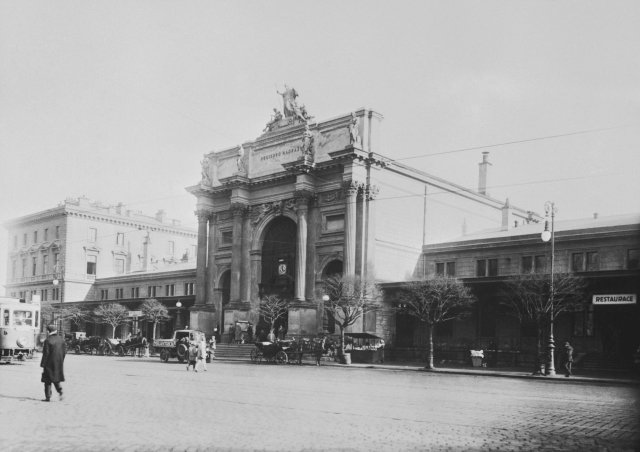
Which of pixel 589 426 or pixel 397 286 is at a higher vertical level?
pixel 397 286

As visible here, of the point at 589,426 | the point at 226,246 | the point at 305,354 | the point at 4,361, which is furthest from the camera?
the point at 226,246

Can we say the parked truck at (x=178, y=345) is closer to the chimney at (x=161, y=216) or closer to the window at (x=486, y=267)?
the window at (x=486, y=267)

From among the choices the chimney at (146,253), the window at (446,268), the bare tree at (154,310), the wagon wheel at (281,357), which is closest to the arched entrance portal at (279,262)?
Answer: the bare tree at (154,310)

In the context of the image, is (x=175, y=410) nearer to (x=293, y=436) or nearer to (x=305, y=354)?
(x=293, y=436)

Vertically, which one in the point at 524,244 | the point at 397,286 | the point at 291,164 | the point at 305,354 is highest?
the point at 291,164

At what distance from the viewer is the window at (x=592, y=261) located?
41.3 m

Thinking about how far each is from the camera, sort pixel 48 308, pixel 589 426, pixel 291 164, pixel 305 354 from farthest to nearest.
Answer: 1. pixel 48 308
2. pixel 291 164
3. pixel 305 354
4. pixel 589 426

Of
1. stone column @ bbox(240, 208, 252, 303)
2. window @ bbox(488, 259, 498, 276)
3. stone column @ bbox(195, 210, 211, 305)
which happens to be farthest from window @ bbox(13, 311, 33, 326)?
window @ bbox(488, 259, 498, 276)

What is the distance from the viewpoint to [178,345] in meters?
40.0

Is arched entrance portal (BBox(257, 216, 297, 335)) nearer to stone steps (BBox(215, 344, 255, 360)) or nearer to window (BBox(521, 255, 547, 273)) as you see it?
stone steps (BBox(215, 344, 255, 360))

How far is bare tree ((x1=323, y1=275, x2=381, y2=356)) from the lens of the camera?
134ft

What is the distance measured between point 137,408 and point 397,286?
31556 millimetres

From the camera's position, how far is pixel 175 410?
14.2 metres

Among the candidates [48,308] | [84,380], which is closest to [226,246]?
[48,308]
